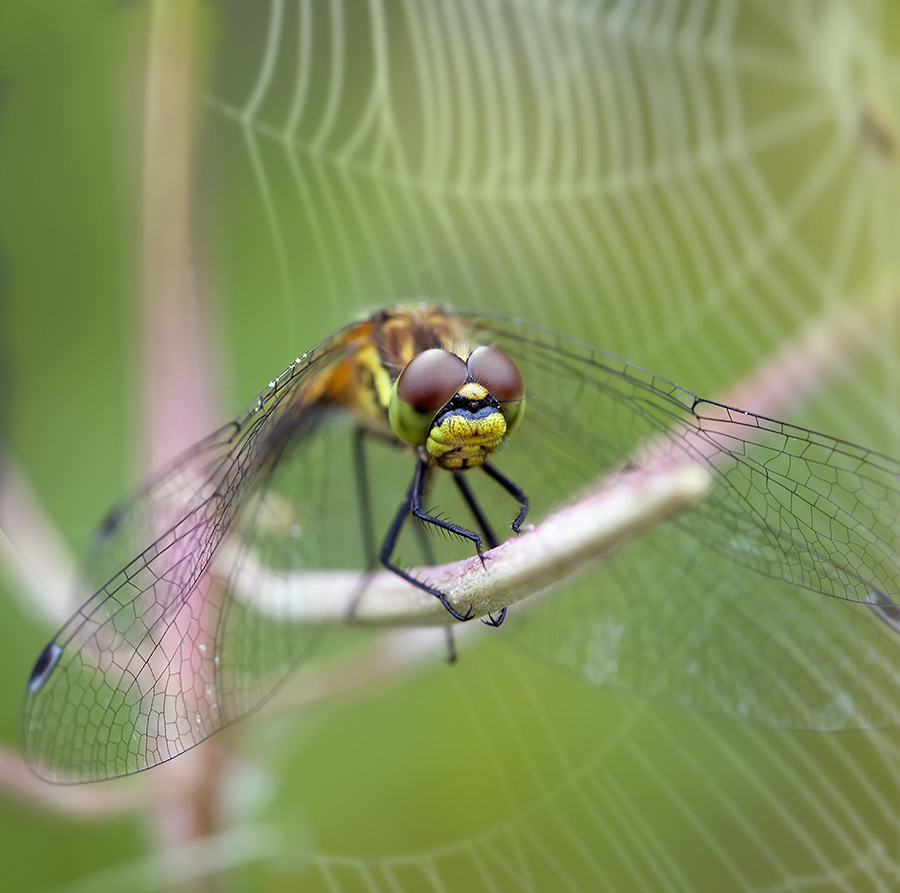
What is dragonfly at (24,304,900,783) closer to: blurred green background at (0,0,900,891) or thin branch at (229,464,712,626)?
thin branch at (229,464,712,626)

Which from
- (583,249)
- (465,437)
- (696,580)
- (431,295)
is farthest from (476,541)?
(583,249)

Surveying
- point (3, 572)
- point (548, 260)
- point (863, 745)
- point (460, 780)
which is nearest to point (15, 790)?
point (3, 572)

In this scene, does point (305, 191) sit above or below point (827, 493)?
above

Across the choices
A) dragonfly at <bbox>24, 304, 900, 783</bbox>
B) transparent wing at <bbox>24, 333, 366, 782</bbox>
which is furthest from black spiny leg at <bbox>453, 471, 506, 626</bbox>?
transparent wing at <bbox>24, 333, 366, 782</bbox>

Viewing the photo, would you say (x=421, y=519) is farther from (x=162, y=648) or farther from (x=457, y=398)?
(x=162, y=648)

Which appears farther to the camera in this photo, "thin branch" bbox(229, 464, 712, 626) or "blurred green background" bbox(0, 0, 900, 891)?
"blurred green background" bbox(0, 0, 900, 891)

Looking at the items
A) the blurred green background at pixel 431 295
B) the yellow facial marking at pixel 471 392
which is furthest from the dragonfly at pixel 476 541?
the blurred green background at pixel 431 295

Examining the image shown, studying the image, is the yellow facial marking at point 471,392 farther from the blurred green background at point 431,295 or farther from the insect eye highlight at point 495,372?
the blurred green background at point 431,295

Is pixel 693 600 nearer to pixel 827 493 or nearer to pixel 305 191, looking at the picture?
pixel 827 493
